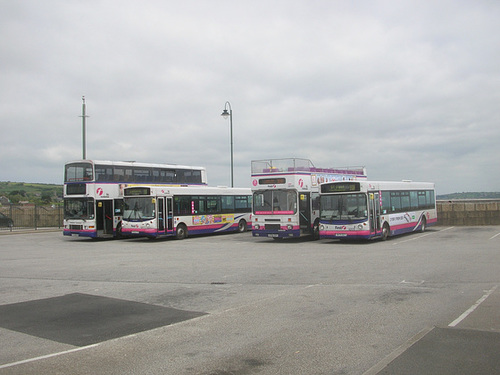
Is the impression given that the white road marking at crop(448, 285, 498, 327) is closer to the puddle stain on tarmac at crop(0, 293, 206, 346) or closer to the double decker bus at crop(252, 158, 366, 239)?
the puddle stain on tarmac at crop(0, 293, 206, 346)

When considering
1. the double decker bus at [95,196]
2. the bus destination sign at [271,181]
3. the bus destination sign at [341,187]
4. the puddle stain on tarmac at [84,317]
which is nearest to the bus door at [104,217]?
the double decker bus at [95,196]

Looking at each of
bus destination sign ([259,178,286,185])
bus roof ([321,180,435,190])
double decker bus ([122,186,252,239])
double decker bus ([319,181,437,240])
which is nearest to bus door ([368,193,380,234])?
double decker bus ([319,181,437,240])

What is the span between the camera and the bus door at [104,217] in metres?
27.0

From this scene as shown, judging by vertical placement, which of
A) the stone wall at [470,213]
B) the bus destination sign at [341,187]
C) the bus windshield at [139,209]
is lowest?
the stone wall at [470,213]

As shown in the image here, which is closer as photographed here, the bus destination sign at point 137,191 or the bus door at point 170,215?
the bus destination sign at point 137,191

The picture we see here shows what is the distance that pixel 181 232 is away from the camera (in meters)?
27.0

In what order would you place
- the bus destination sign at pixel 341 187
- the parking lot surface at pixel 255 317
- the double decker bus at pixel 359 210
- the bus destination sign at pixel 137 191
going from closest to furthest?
the parking lot surface at pixel 255 317 → the double decker bus at pixel 359 210 → the bus destination sign at pixel 341 187 → the bus destination sign at pixel 137 191

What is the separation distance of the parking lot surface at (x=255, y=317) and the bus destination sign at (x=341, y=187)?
678 centimetres

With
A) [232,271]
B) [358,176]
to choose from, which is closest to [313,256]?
[232,271]

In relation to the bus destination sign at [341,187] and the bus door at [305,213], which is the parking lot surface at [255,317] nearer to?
the bus destination sign at [341,187]

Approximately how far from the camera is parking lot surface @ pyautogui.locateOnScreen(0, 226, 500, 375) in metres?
5.62

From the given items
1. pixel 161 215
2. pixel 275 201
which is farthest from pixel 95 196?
pixel 275 201

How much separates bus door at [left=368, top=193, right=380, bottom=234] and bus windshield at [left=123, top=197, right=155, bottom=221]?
11113 millimetres

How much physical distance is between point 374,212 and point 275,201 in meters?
4.69
